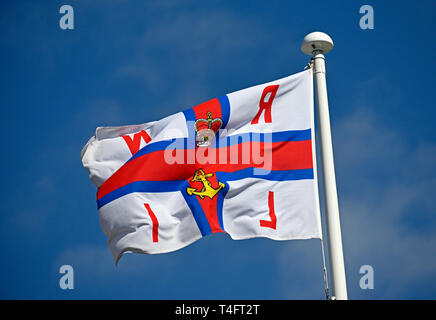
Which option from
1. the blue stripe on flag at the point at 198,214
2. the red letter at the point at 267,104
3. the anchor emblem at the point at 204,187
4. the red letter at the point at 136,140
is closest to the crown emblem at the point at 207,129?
the anchor emblem at the point at 204,187

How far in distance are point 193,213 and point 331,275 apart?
3.24 metres

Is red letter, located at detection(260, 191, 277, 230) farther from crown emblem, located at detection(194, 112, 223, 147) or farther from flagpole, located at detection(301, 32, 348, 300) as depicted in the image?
crown emblem, located at detection(194, 112, 223, 147)

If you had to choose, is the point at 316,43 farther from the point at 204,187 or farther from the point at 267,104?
the point at 204,187

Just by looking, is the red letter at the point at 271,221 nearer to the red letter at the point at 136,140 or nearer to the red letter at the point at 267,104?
the red letter at the point at 267,104

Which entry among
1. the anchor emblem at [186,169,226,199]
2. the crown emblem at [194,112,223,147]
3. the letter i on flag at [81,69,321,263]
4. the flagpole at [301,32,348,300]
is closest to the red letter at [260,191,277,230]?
the letter i on flag at [81,69,321,263]

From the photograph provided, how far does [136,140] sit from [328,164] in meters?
4.76

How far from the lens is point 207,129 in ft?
47.4

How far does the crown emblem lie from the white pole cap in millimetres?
2270

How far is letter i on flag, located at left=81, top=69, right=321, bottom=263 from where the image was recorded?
13.0m

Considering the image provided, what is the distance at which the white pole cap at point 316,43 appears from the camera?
13.1m

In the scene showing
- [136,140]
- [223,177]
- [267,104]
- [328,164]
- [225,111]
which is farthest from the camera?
[136,140]

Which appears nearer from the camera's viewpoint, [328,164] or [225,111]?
[328,164]

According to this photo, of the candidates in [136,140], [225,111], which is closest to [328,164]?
[225,111]
